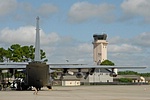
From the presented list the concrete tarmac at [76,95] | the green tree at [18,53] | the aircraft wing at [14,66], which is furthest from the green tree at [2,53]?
the concrete tarmac at [76,95]

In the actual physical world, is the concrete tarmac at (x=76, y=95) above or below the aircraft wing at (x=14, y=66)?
below

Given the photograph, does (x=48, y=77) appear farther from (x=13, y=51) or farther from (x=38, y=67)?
(x=13, y=51)

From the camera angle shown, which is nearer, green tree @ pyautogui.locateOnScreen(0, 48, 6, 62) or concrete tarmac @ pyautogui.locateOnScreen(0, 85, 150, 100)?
concrete tarmac @ pyautogui.locateOnScreen(0, 85, 150, 100)

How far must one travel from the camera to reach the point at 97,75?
470 feet

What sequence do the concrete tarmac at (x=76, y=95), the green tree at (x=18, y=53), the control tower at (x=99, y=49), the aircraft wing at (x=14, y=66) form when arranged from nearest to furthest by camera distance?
the concrete tarmac at (x=76, y=95) → the aircraft wing at (x=14, y=66) → the green tree at (x=18, y=53) → the control tower at (x=99, y=49)

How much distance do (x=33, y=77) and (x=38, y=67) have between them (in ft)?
4.88

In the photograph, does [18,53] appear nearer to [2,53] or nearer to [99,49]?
[2,53]

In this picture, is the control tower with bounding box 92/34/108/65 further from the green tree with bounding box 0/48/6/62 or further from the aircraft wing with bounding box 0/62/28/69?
the aircraft wing with bounding box 0/62/28/69

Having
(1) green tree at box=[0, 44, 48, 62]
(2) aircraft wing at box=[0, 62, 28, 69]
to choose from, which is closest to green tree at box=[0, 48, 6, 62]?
(1) green tree at box=[0, 44, 48, 62]

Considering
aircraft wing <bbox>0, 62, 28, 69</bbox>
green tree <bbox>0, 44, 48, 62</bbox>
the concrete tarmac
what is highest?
green tree <bbox>0, 44, 48, 62</bbox>

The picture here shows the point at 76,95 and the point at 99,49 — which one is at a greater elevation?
the point at 99,49

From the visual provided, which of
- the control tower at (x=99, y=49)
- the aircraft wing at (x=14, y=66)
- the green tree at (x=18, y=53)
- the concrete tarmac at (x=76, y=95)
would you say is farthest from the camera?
the control tower at (x=99, y=49)

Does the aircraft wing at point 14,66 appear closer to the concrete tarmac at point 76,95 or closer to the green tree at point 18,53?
the concrete tarmac at point 76,95

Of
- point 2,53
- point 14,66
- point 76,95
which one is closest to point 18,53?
point 2,53
